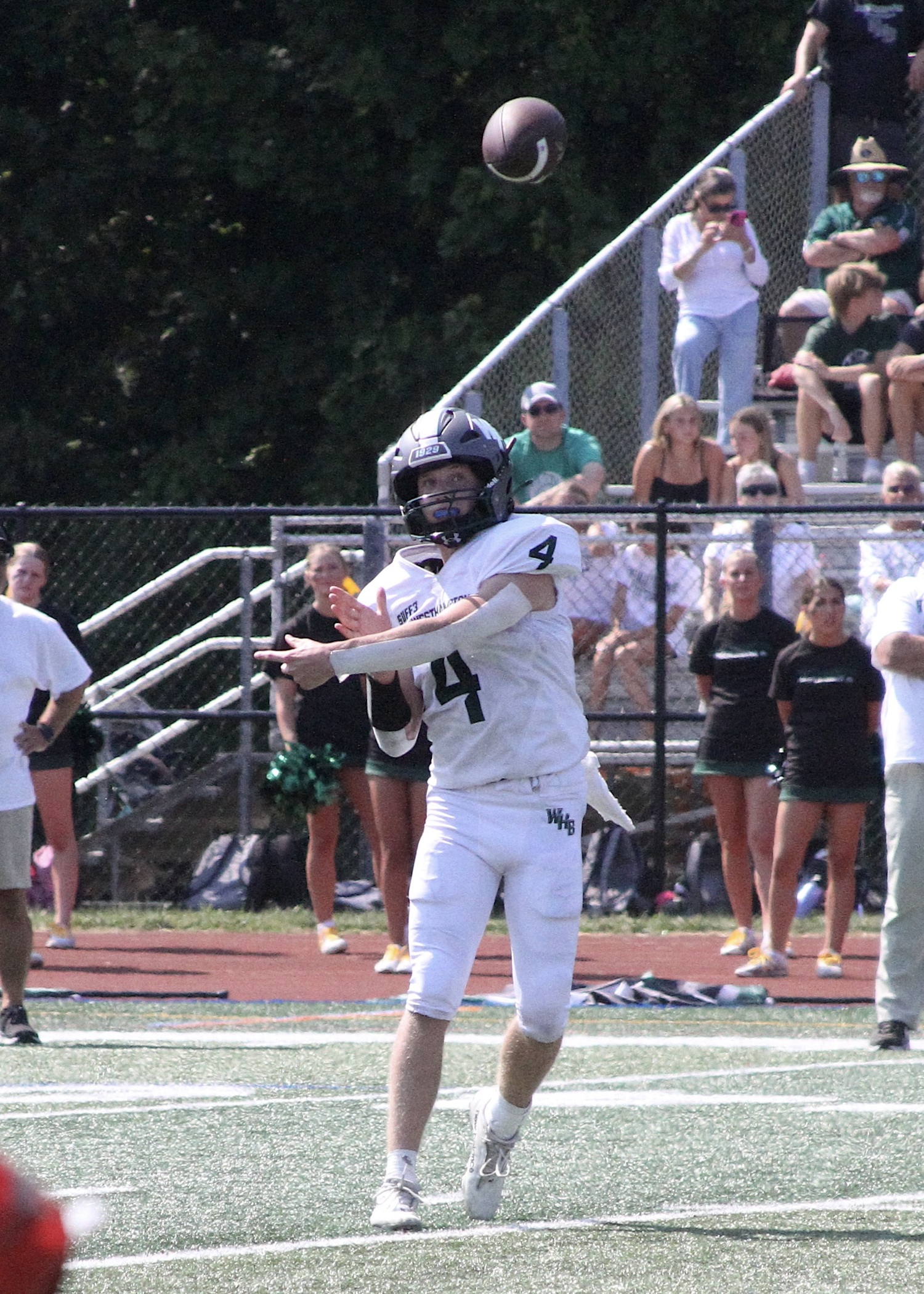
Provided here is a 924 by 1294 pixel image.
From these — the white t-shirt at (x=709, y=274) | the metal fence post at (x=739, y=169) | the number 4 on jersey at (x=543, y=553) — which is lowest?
the number 4 on jersey at (x=543, y=553)

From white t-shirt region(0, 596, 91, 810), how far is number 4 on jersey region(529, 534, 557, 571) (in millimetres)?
3800

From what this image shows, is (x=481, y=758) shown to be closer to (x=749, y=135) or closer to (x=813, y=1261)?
(x=813, y=1261)

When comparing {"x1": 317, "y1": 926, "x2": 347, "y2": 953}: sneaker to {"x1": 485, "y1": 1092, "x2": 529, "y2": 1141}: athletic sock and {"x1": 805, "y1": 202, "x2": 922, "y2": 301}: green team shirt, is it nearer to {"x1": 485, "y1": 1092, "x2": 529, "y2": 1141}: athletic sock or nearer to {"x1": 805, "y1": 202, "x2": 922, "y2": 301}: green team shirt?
{"x1": 805, "y1": 202, "x2": 922, "y2": 301}: green team shirt

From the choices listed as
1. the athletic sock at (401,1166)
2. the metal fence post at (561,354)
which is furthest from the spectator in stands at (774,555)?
the athletic sock at (401,1166)

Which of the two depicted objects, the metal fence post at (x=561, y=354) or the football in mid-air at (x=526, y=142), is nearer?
the football in mid-air at (x=526, y=142)

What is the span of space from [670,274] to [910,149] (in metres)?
2.83

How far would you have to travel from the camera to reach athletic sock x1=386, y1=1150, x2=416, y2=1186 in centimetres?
477

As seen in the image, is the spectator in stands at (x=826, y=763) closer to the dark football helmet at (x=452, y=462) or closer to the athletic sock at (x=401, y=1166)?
the dark football helmet at (x=452, y=462)

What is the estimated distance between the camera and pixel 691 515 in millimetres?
12531

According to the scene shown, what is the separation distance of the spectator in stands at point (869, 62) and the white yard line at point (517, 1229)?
11577 millimetres

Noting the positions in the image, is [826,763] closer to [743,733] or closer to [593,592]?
[743,733]

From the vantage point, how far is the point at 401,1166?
4777 mm

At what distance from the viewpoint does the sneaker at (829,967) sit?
34.0 ft

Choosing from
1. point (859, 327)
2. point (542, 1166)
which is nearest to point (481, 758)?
point (542, 1166)
